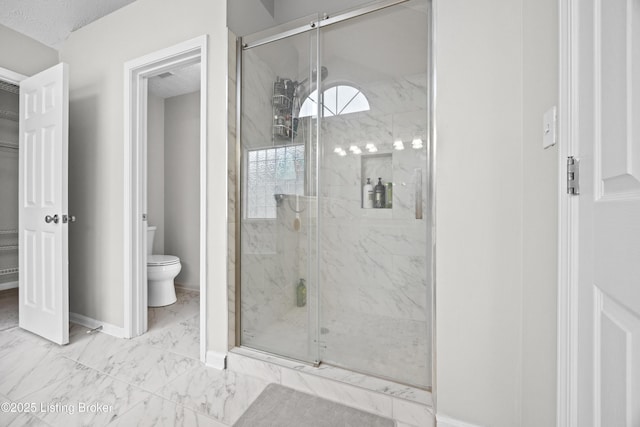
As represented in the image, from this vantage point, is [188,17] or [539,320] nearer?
[539,320]

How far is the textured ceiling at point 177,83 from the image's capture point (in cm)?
318

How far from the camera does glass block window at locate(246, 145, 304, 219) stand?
6.40ft

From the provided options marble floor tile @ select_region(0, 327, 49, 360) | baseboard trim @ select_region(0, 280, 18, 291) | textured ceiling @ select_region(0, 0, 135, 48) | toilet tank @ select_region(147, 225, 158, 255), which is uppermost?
textured ceiling @ select_region(0, 0, 135, 48)

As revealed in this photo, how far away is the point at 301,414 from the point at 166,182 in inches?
133

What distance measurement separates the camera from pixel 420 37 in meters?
1.70

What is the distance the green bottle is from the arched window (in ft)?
3.79

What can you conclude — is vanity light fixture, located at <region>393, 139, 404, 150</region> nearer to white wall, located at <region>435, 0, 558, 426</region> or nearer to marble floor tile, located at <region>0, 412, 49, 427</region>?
white wall, located at <region>435, 0, 558, 426</region>

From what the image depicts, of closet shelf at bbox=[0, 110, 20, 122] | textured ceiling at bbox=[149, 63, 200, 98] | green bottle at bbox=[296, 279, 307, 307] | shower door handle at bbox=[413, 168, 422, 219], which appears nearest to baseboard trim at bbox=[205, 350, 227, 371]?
green bottle at bbox=[296, 279, 307, 307]

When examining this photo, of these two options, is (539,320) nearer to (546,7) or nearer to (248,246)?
(546,7)

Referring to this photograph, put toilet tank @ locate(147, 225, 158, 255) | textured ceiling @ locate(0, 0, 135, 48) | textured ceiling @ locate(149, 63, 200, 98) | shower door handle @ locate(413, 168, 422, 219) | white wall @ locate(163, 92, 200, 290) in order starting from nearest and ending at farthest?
shower door handle @ locate(413, 168, 422, 219), textured ceiling @ locate(0, 0, 135, 48), textured ceiling @ locate(149, 63, 200, 98), toilet tank @ locate(147, 225, 158, 255), white wall @ locate(163, 92, 200, 290)

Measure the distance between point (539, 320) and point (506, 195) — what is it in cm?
49

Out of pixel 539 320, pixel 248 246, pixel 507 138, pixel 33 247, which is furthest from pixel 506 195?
pixel 33 247

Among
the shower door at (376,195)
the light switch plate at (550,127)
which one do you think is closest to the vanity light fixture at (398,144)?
the shower door at (376,195)

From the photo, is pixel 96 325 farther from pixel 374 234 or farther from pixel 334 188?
pixel 374 234
